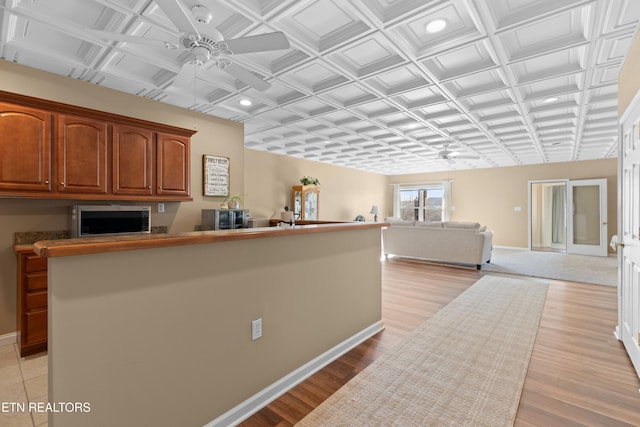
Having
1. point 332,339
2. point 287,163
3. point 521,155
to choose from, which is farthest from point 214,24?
point 521,155

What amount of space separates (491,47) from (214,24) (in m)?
2.33

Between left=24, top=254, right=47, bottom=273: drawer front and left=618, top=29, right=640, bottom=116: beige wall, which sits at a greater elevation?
left=618, top=29, right=640, bottom=116: beige wall

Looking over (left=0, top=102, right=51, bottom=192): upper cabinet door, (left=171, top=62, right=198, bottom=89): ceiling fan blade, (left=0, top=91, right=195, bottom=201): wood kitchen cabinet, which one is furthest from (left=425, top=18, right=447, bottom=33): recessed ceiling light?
(left=0, top=102, right=51, bottom=192): upper cabinet door

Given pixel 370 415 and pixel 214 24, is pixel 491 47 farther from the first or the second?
pixel 370 415

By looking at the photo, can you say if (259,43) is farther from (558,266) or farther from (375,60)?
(558,266)

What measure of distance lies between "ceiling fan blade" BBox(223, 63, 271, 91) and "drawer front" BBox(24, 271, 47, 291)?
2418mm

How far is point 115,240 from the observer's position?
4.16 ft

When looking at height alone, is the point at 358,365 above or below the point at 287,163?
below

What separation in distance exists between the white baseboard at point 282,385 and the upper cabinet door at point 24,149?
108 inches

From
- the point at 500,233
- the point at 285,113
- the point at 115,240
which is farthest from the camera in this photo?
the point at 500,233

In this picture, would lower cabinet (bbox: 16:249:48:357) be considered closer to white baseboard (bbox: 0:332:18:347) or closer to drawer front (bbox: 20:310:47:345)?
drawer front (bbox: 20:310:47:345)

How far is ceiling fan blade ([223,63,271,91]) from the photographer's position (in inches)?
87.0

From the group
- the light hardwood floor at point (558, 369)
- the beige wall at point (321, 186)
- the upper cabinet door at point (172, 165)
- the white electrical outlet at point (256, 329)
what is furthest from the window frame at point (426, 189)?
the white electrical outlet at point (256, 329)

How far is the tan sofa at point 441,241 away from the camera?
19.3 feet
